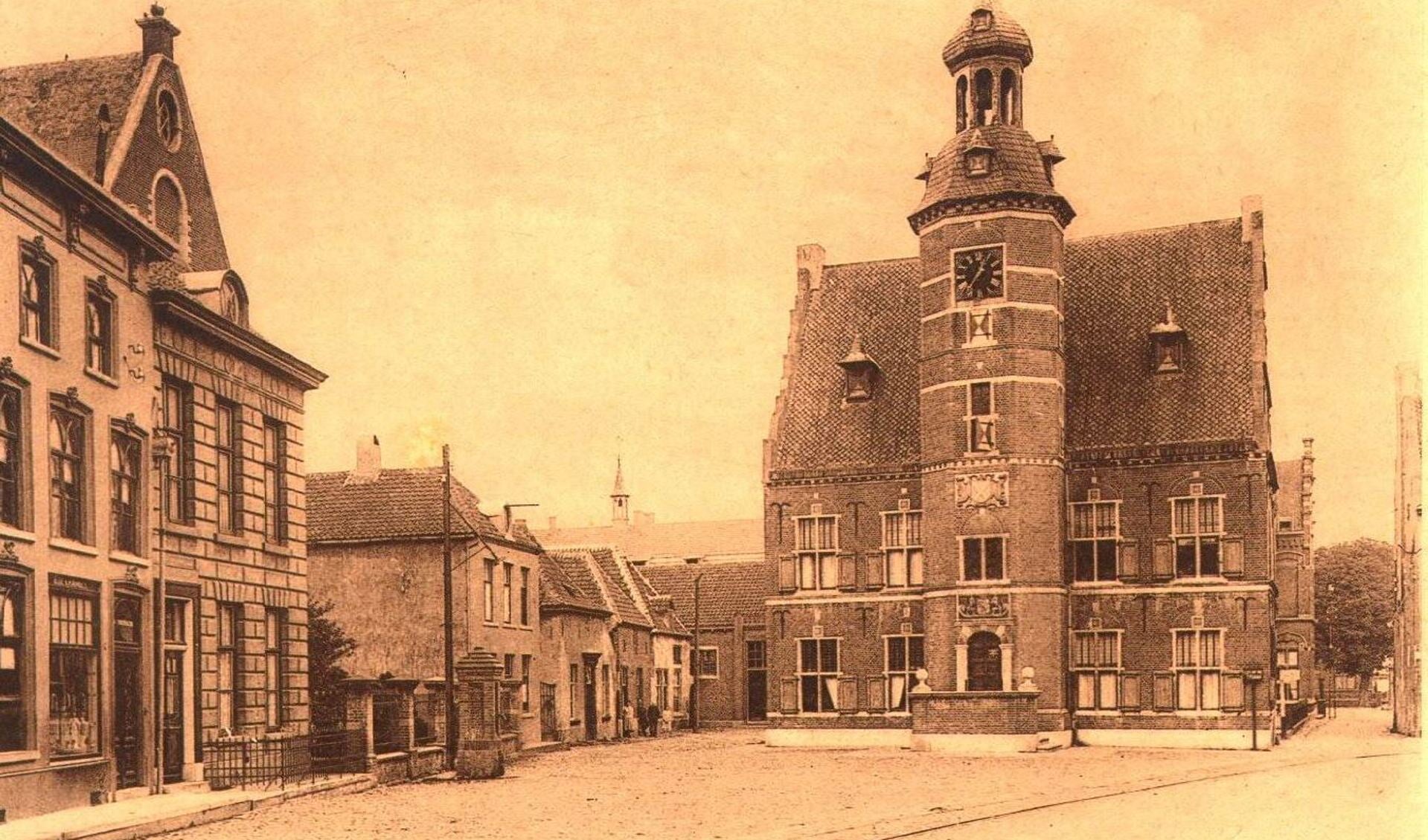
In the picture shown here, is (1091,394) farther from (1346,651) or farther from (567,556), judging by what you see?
(1346,651)

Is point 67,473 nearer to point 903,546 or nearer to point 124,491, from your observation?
point 124,491

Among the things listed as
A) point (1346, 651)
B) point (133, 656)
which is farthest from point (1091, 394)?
point (1346, 651)

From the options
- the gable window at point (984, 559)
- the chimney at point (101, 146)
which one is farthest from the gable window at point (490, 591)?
the chimney at point (101, 146)

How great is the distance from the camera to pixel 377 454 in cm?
4169

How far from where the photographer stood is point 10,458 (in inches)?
732

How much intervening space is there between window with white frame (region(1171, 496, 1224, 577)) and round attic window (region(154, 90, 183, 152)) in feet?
79.2

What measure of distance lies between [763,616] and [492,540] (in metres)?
22.8

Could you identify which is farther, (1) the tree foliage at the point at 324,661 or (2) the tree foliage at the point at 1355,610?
(2) the tree foliage at the point at 1355,610

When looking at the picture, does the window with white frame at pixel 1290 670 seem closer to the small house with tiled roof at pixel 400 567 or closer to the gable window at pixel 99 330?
the small house with tiled roof at pixel 400 567

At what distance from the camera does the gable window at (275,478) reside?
27.5m

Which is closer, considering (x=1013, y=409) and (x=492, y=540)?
(x=1013, y=409)

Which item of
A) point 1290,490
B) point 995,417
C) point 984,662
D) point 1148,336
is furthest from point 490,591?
point 1290,490

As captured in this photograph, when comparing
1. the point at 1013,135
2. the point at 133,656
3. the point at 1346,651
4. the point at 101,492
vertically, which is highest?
the point at 1013,135

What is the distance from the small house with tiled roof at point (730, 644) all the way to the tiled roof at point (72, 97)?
38.8 meters
